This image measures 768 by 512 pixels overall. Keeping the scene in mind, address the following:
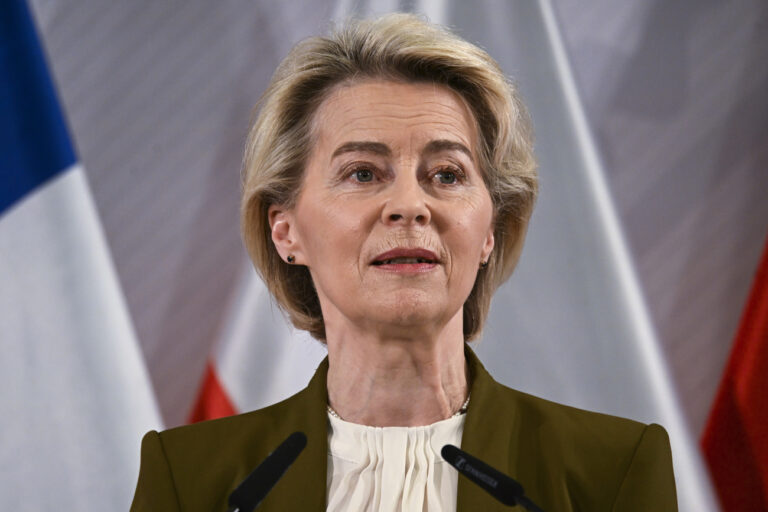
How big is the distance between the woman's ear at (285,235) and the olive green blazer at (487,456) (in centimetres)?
25

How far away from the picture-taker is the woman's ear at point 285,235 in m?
1.75

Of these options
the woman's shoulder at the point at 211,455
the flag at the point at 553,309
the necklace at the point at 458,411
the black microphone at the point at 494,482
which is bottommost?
the woman's shoulder at the point at 211,455

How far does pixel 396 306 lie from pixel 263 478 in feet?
1.34

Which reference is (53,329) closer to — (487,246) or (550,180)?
(487,246)

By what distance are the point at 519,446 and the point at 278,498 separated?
45cm

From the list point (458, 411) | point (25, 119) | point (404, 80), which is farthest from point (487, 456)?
point (25, 119)

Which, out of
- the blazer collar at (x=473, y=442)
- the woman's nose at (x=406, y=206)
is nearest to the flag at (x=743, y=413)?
the blazer collar at (x=473, y=442)

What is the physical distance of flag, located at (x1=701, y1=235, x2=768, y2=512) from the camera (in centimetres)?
204

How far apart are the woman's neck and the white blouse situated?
0.08 ft

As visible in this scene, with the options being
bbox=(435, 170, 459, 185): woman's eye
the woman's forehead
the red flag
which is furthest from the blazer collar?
the red flag

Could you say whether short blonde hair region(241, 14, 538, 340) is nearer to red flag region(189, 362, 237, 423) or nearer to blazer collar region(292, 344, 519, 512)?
blazer collar region(292, 344, 519, 512)

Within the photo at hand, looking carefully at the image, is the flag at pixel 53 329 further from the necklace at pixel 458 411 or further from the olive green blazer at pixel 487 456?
the necklace at pixel 458 411

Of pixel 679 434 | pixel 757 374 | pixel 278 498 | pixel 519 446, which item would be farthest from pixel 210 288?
pixel 757 374

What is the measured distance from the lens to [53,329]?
220 centimetres
